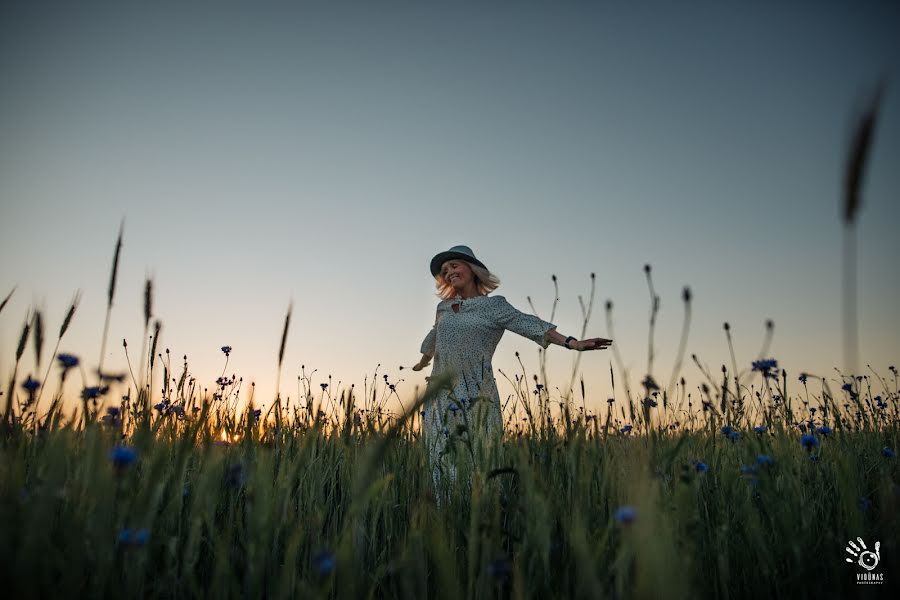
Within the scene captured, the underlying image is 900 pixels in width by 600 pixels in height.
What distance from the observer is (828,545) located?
1603 millimetres

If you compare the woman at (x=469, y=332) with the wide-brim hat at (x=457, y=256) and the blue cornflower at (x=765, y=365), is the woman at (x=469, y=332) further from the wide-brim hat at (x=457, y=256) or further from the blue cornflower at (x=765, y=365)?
the blue cornflower at (x=765, y=365)

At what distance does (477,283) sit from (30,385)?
4.61m

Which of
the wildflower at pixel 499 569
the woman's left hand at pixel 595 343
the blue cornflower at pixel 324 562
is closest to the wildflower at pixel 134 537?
the blue cornflower at pixel 324 562

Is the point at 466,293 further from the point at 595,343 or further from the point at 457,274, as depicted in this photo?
the point at 595,343

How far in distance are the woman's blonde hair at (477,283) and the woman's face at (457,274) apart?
7 centimetres

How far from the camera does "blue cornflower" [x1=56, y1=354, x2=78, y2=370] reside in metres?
1.97

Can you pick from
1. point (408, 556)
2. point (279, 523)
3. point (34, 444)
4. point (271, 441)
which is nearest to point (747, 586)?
point (408, 556)

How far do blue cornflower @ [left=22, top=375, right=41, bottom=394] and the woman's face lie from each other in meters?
3.91

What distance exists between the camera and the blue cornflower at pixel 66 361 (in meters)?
1.97

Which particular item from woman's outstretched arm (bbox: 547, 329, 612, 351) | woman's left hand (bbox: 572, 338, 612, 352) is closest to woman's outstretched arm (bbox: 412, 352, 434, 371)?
woman's outstretched arm (bbox: 547, 329, 612, 351)

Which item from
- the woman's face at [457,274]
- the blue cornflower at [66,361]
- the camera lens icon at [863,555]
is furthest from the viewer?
the woman's face at [457,274]

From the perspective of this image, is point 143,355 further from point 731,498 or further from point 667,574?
point 731,498

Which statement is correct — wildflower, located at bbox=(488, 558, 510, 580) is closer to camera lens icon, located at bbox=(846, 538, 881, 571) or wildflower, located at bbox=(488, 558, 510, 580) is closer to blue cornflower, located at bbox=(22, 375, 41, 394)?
camera lens icon, located at bbox=(846, 538, 881, 571)

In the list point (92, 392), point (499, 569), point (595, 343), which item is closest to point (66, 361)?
point (92, 392)
